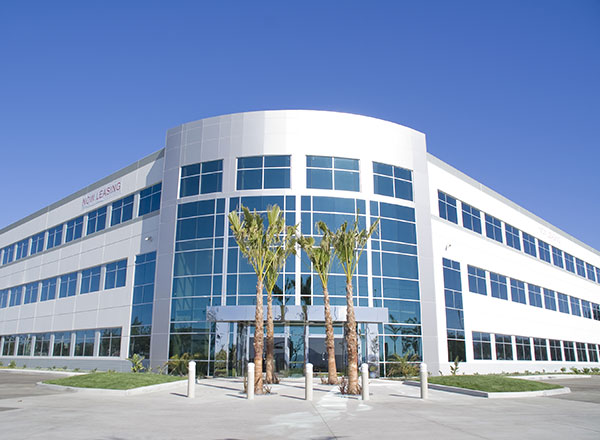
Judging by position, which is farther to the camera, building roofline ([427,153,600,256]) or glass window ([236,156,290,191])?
building roofline ([427,153,600,256])

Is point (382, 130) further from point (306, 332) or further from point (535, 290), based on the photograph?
point (535, 290)

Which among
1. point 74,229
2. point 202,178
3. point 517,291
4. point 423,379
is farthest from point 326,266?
point 74,229

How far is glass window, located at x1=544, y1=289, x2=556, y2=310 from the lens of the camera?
49.5m

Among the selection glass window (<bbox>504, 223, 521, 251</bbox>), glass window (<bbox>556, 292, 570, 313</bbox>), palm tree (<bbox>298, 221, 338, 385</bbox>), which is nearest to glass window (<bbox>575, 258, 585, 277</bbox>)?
glass window (<bbox>556, 292, 570, 313</bbox>)

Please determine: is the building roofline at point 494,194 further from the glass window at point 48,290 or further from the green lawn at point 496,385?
the glass window at point 48,290

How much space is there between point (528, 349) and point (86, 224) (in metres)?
39.0

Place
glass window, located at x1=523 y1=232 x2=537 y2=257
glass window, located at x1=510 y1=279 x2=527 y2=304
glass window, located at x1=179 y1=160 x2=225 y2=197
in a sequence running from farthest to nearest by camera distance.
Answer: glass window, located at x1=523 y1=232 x2=537 y2=257 < glass window, located at x1=510 y1=279 x2=527 y2=304 < glass window, located at x1=179 y1=160 x2=225 y2=197

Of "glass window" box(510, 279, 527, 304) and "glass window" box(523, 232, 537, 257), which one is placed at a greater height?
"glass window" box(523, 232, 537, 257)

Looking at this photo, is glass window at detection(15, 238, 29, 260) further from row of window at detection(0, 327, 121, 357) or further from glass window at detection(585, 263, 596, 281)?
glass window at detection(585, 263, 596, 281)

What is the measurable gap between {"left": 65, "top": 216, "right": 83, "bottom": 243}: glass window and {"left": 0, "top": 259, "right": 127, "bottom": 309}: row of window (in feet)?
10.7

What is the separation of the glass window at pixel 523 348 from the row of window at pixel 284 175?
1804 centimetres

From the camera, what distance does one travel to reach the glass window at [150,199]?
3666cm

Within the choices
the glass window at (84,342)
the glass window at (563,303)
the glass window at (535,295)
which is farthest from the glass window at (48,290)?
the glass window at (563,303)

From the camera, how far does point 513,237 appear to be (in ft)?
153
